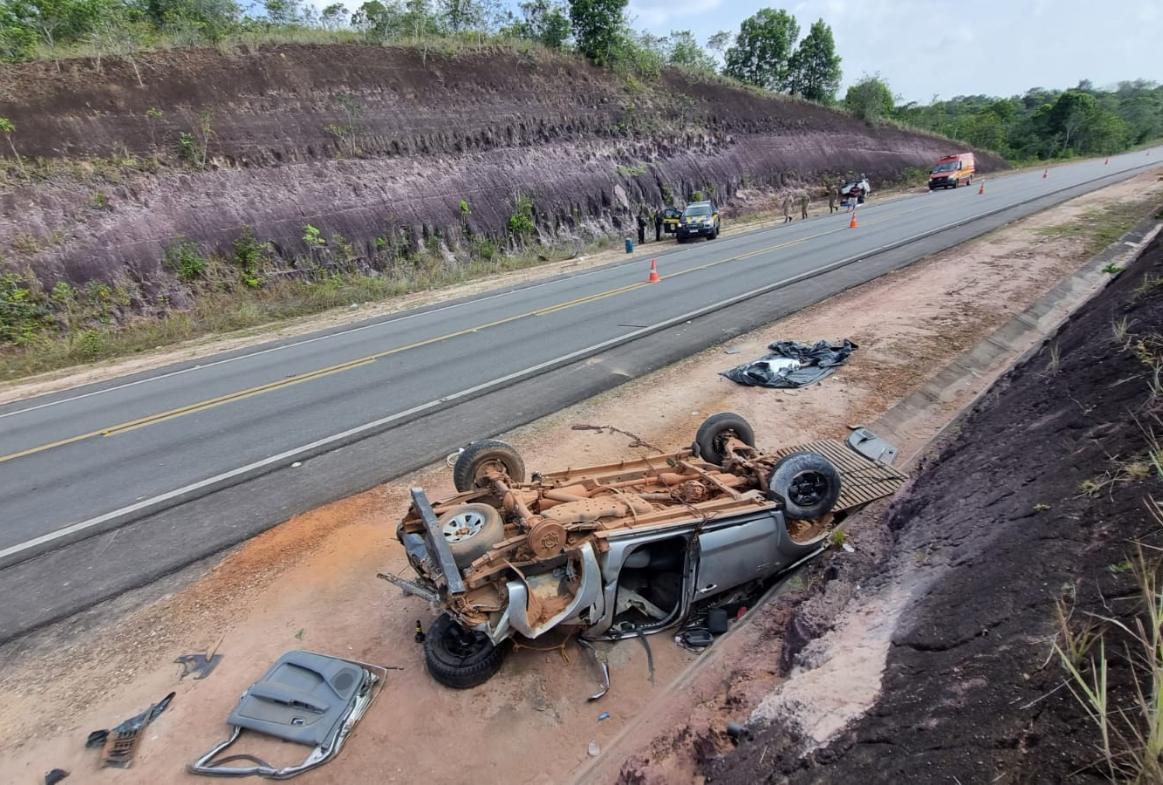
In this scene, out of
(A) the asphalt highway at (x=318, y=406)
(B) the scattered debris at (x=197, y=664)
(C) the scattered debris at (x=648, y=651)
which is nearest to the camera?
(C) the scattered debris at (x=648, y=651)

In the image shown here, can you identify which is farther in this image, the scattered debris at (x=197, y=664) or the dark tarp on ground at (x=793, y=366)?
the dark tarp on ground at (x=793, y=366)

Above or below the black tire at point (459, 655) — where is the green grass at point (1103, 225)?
above

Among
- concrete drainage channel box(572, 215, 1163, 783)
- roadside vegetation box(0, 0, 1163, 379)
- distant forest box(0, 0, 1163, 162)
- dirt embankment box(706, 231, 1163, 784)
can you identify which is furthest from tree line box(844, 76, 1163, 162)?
dirt embankment box(706, 231, 1163, 784)

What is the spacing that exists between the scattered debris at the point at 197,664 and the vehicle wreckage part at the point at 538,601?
98.2 inches

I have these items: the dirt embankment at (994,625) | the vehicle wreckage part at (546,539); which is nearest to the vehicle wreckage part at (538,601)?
the vehicle wreckage part at (546,539)

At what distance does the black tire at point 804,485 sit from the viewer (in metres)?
4.84

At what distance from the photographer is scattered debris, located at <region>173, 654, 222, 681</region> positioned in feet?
14.8

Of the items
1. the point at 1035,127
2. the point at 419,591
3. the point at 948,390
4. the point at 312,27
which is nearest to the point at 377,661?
the point at 419,591

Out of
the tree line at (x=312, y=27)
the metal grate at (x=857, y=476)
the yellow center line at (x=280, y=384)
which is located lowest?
the metal grate at (x=857, y=476)

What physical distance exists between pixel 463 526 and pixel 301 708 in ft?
5.01

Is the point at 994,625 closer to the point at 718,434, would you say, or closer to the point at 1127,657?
the point at 1127,657

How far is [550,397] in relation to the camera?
364 inches

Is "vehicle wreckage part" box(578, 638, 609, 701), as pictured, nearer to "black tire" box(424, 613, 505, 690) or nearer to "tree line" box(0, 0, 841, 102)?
"black tire" box(424, 613, 505, 690)

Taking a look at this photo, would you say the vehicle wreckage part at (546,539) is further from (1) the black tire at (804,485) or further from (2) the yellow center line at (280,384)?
(2) the yellow center line at (280,384)
